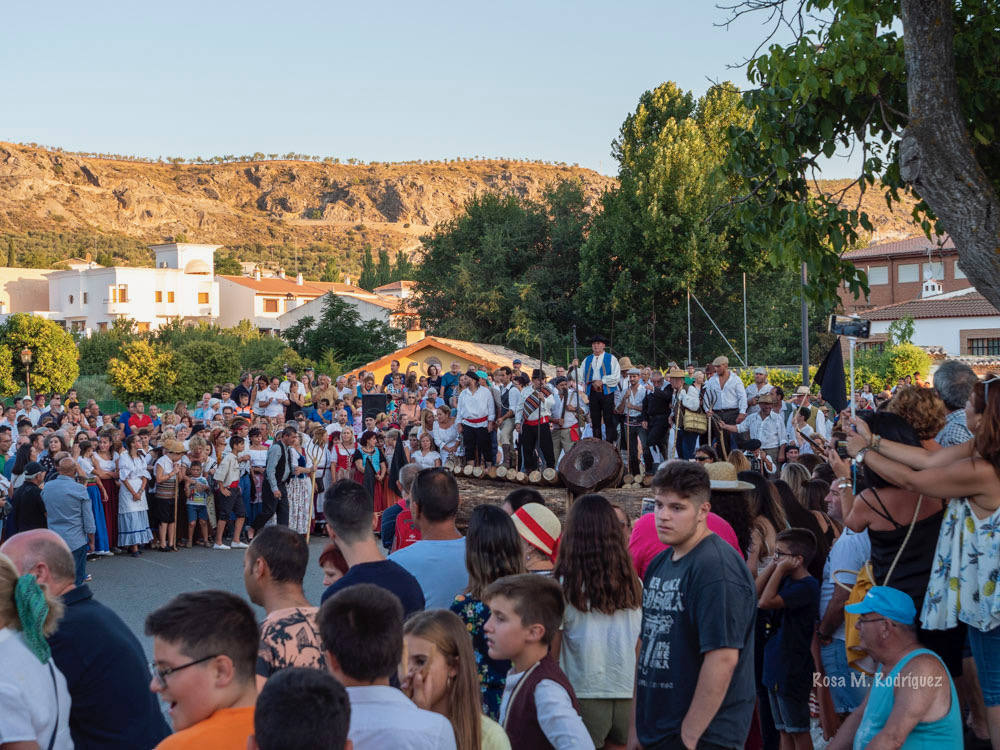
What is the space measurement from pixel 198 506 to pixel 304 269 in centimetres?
14068

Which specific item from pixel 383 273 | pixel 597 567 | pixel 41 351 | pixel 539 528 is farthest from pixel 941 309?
pixel 383 273

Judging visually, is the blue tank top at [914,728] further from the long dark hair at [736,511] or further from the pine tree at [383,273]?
the pine tree at [383,273]

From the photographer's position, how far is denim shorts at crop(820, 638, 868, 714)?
5.29 m

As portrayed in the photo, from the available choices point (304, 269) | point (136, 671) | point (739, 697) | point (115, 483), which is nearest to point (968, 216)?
point (739, 697)

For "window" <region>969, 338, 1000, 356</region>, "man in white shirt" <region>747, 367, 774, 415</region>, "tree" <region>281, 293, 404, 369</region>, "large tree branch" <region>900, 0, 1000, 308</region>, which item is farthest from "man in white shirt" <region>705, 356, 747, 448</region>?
"window" <region>969, 338, 1000, 356</region>

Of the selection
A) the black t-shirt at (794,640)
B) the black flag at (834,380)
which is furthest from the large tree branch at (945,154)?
the black t-shirt at (794,640)

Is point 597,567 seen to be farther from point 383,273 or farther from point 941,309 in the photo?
point 383,273

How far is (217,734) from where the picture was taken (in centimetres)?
292

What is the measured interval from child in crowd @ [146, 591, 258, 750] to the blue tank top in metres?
2.33

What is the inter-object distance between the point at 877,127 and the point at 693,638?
5761 mm

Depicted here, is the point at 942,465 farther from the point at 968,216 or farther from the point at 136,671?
the point at 136,671

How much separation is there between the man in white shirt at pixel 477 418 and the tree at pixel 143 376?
30.5 m

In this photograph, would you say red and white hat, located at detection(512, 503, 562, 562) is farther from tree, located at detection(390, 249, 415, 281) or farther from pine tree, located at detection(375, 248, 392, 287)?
pine tree, located at detection(375, 248, 392, 287)

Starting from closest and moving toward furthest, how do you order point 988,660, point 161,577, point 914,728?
point 914,728 < point 988,660 < point 161,577
